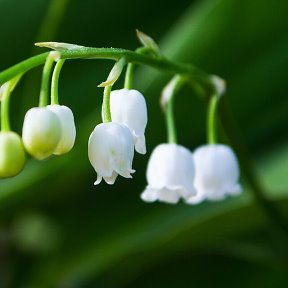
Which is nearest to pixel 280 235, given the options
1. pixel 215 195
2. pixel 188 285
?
pixel 215 195

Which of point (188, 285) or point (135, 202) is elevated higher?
point (135, 202)

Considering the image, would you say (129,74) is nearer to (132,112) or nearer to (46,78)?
(132,112)

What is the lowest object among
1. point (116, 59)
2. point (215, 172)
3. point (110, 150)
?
point (215, 172)

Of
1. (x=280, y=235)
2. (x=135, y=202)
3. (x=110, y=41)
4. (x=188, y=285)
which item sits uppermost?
(x=110, y=41)

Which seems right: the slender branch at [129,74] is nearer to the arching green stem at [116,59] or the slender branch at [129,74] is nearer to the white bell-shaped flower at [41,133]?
the arching green stem at [116,59]

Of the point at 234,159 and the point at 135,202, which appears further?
the point at 135,202

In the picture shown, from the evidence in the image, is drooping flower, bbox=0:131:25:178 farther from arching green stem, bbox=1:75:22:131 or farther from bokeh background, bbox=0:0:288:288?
bokeh background, bbox=0:0:288:288

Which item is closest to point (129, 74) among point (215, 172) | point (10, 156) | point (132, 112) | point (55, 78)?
point (132, 112)

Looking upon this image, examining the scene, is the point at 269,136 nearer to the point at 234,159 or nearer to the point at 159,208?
the point at 159,208
